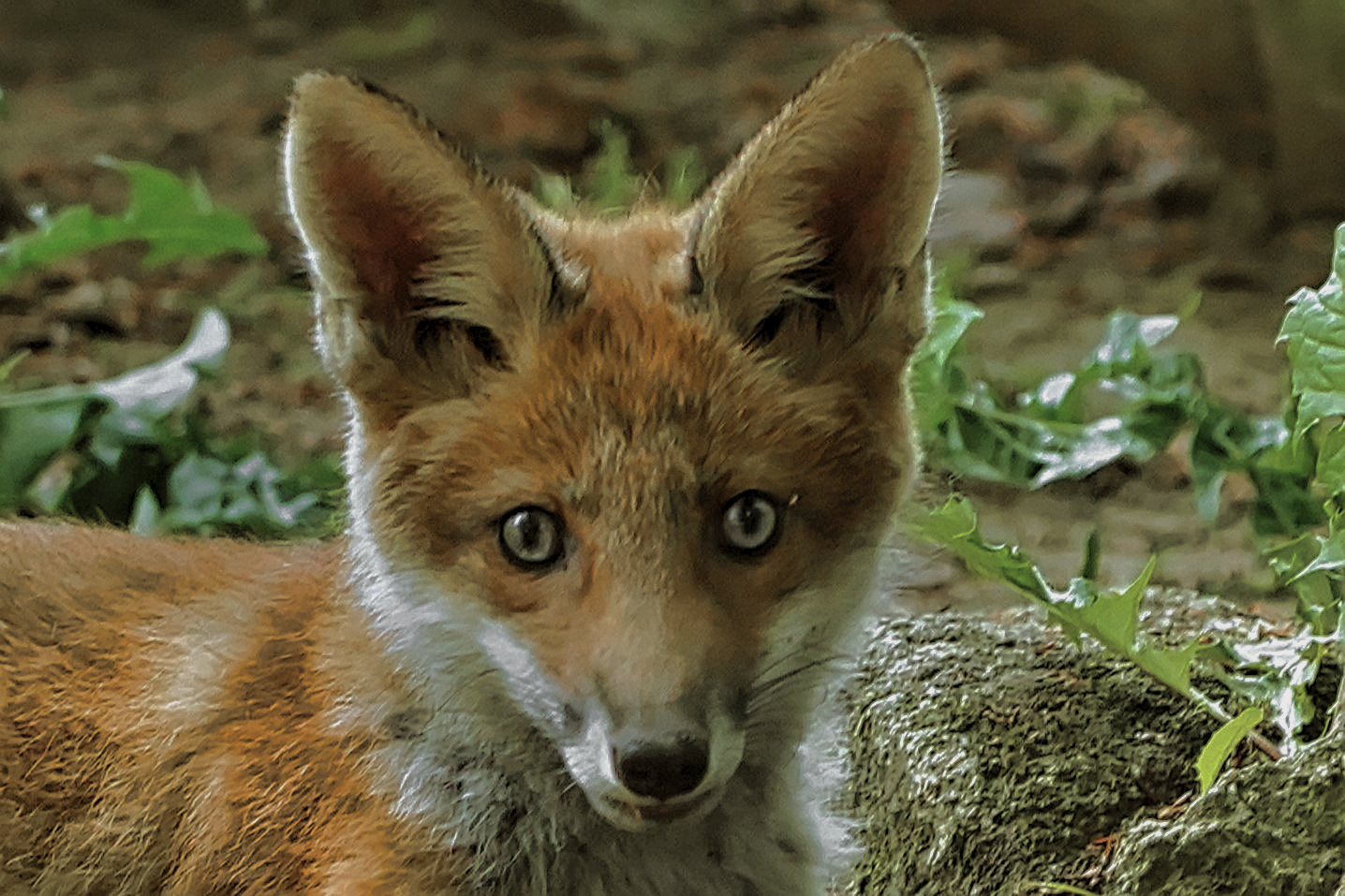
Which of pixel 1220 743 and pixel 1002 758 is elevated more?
pixel 1220 743

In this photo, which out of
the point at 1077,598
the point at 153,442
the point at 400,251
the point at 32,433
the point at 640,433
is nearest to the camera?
the point at 640,433

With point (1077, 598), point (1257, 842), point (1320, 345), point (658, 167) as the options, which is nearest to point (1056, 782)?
point (1077, 598)

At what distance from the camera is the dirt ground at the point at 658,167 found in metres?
5.39

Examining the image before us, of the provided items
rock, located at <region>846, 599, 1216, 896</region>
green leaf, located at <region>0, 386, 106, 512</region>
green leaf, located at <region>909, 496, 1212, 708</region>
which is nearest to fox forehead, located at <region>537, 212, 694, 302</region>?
green leaf, located at <region>909, 496, 1212, 708</region>

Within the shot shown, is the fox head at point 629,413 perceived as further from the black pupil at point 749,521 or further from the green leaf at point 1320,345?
the green leaf at point 1320,345

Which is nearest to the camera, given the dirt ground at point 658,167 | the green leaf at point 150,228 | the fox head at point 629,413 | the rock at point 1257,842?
the fox head at point 629,413

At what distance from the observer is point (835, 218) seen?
243cm

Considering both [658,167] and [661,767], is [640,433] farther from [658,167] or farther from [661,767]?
[658,167]

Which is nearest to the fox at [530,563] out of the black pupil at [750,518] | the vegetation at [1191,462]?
the black pupil at [750,518]

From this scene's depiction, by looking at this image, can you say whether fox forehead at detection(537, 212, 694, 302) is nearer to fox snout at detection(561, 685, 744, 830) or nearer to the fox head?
the fox head

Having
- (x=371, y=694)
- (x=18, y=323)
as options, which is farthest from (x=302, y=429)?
(x=371, y=694)

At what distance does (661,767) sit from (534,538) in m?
0.44

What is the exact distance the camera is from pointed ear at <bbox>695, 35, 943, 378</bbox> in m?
2.26

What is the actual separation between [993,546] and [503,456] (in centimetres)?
109
